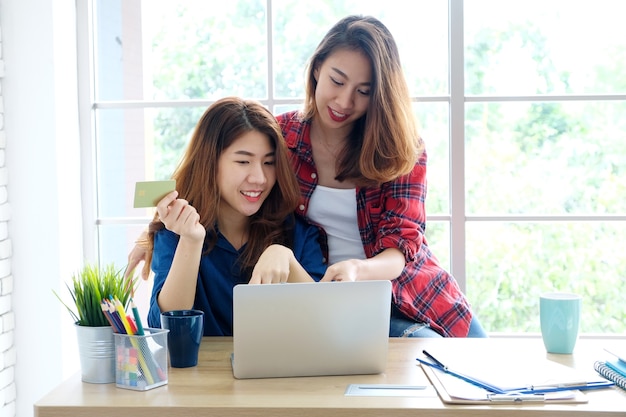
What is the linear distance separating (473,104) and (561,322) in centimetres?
136

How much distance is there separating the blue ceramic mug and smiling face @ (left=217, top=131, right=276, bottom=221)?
0.51 meters

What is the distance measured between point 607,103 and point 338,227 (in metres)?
1.20

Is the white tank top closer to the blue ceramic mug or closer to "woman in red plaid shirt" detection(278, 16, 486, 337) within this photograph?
"woman in red plaid shirt" detection(278, 16, 486, 337)

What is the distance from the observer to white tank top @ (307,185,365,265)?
2.22 m

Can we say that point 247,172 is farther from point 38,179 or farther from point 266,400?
point 38,179

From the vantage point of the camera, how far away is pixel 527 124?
279cm

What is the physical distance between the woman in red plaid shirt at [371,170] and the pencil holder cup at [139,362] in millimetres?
778

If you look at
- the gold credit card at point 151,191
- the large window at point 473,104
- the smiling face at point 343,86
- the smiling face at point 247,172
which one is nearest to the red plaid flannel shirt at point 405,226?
the smiling face at point 343,86

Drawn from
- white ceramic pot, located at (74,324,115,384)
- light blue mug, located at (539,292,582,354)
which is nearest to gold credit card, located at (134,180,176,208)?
white ceramic pot, located at (74,324,115,384)

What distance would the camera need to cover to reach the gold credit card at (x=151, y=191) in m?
1.52

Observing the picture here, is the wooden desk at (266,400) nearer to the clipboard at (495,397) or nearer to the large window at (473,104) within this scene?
the clipboard at (495,397)

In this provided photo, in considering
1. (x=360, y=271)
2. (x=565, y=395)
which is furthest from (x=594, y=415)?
(x=360, y=271)

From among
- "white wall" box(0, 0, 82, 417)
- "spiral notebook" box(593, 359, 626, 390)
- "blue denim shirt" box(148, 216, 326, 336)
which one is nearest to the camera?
"spiral notebook" box(593, 359, 626, 390)

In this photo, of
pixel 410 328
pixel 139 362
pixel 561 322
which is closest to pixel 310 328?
pixel 139 362
